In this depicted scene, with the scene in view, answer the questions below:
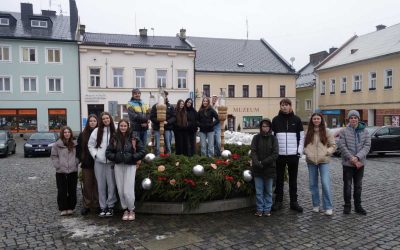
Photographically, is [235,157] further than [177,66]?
No

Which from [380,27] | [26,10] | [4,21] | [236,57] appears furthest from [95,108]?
[380,27]

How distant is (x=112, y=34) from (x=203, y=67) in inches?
394

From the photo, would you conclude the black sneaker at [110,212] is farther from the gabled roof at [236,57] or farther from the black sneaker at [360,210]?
the gabled roof at [236,57]

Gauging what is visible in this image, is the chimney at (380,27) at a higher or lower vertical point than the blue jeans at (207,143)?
higher

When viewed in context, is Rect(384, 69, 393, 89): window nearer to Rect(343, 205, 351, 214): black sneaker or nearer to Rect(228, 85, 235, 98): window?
Rect(228, 85, 235, 98): window

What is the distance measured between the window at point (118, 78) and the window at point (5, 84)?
9.04 m

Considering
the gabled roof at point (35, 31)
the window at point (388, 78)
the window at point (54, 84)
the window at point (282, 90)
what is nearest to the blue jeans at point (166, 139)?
the window at point (54, 84)

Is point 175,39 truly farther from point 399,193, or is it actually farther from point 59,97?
point 399,193

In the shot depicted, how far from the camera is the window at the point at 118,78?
111 ft

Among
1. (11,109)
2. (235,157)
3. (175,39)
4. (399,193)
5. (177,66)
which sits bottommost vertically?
(399,193)

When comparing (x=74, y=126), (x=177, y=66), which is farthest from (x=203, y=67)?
(x=74, y=126)

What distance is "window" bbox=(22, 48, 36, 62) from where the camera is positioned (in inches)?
1246

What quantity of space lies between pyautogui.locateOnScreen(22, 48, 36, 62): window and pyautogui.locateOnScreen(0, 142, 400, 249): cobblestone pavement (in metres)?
27.3

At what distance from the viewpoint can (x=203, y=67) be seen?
37625mm
